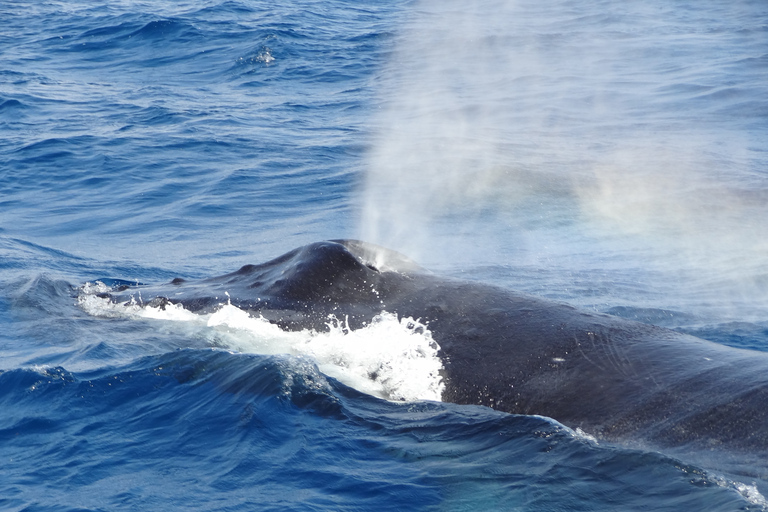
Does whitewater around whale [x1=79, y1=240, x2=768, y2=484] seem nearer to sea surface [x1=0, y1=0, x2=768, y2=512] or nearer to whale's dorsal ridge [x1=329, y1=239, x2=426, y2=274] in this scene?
whale's dorsal ridge [x1=329, y1=239, x2=426, y2=274]

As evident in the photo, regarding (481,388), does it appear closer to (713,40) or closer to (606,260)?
(606,260)

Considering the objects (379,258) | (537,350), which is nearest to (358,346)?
(379,258)

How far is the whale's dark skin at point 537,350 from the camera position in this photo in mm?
6480

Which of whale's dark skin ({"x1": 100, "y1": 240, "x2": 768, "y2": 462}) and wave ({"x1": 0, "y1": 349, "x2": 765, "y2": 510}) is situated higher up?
whale's dark skin ({"x1": 100, "y1": 240, "x2": 768, "y2": 462})

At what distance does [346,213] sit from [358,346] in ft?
36.2

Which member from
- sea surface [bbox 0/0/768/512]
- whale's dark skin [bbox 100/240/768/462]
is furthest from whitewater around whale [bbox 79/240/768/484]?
sea surface [bbox 0/0/768/512]

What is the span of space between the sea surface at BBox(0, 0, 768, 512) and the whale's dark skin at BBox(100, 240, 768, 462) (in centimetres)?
24

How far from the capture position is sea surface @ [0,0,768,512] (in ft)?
23.0

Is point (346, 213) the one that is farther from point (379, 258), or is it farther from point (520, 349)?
point (520, 349)

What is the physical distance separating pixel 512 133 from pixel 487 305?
18.0 metres

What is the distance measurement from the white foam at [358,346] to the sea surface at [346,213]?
0.09ft

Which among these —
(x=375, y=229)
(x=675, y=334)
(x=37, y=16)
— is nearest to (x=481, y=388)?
(x=675, y=334)

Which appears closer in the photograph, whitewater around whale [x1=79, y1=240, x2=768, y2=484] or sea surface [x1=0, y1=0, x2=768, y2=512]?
whitewater around whale [x1=79, y1=240, x2=768, y2=484]

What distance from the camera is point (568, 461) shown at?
6441mm
